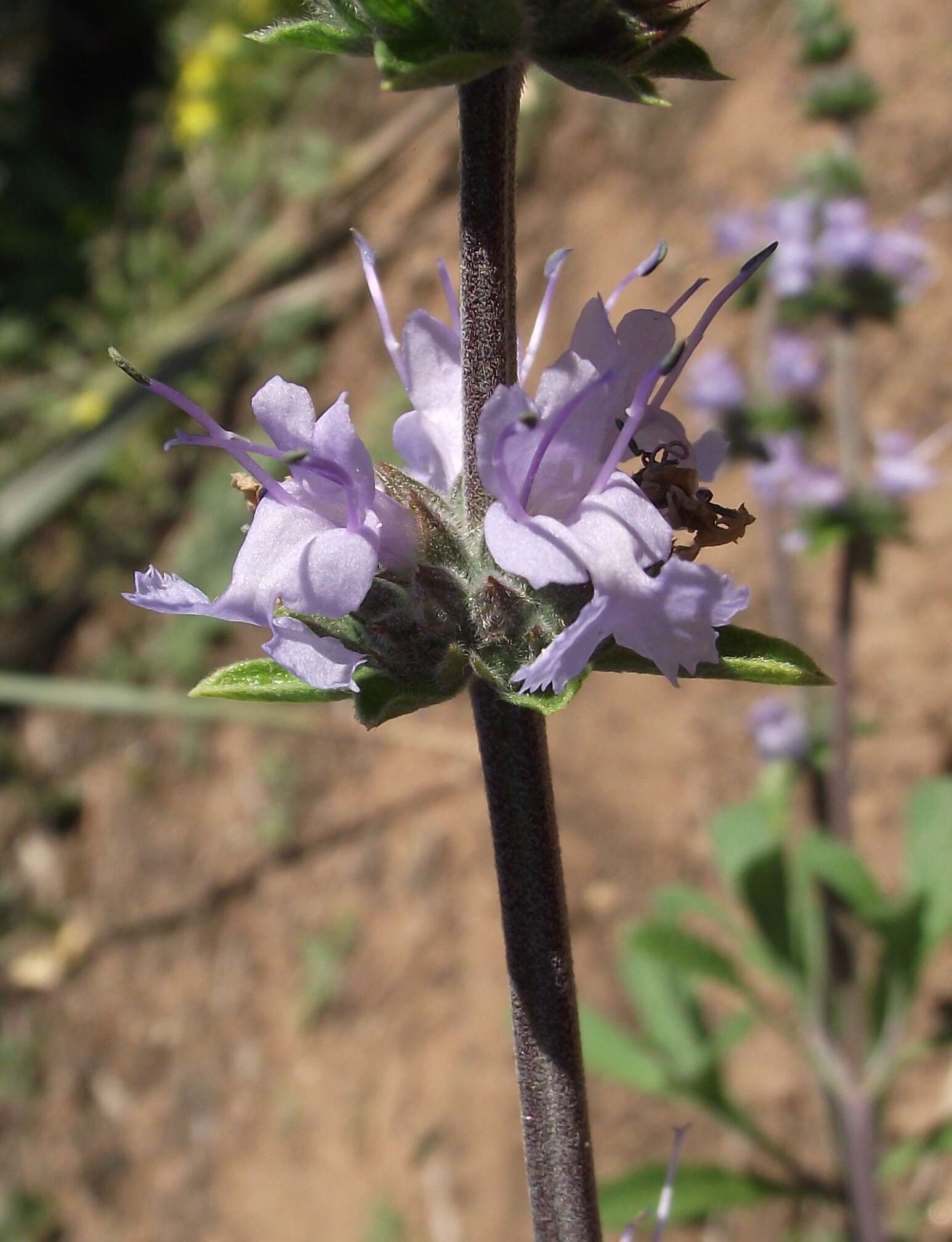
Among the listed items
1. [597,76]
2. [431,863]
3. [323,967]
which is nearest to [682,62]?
[597,76]

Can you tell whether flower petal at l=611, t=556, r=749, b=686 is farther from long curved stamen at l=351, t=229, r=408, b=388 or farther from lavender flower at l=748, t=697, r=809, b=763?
lavender flower at l=748, t=697, r=809, b=763

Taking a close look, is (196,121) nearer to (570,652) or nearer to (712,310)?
(712,310)

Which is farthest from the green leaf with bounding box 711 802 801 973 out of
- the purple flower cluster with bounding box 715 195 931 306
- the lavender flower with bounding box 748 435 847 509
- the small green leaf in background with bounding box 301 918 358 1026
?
the small green leaf in background with bounding box 301 918 358 1026

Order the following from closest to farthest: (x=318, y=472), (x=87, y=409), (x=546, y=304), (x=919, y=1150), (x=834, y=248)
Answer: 1. (x=318, y=472)
2. (x=546, y=304)
3. (x=919, y=1150)
4. (x=834, y=248)
5. (x=87, y=409)

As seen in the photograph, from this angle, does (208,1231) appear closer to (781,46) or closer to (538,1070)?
(538,1070)

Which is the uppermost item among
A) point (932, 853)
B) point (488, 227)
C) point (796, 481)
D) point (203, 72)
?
point (203, 72)

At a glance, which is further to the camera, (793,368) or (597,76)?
(793,368)
